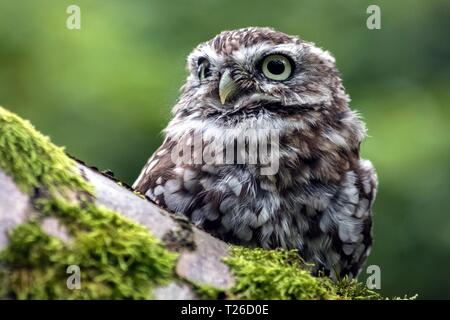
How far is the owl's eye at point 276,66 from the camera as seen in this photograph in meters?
3.84

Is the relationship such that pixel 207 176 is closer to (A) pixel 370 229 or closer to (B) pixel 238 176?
(B) pixel 238 176

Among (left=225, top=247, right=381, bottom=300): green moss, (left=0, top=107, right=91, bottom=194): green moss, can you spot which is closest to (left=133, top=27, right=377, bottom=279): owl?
(left=225, top=247, right=381, bottom=300): green moss

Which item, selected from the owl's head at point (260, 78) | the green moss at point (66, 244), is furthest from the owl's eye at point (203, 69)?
the green moss at point (66, 244)

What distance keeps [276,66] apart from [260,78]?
0.39 feet

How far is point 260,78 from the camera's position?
3.81 metres

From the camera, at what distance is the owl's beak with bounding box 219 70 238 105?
12.3ft

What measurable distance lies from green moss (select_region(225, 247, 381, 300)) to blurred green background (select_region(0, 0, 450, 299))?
2944 millimetres

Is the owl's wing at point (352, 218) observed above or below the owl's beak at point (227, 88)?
below

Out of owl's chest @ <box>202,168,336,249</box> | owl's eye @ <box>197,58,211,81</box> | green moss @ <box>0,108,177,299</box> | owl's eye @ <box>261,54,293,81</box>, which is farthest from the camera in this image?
owl's eye @ <box>197,58,211,81</box>

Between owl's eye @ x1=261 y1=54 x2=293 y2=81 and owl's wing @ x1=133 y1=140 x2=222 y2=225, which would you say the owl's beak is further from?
owl's wing @ x1=133 y1=140 x2=222 y2=225

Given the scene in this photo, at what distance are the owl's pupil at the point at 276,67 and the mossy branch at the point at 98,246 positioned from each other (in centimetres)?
143

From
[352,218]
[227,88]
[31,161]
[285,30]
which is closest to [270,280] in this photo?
[31,161]

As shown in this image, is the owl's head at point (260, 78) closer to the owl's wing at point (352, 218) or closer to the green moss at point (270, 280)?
the owl's wing at point (352, 218)
